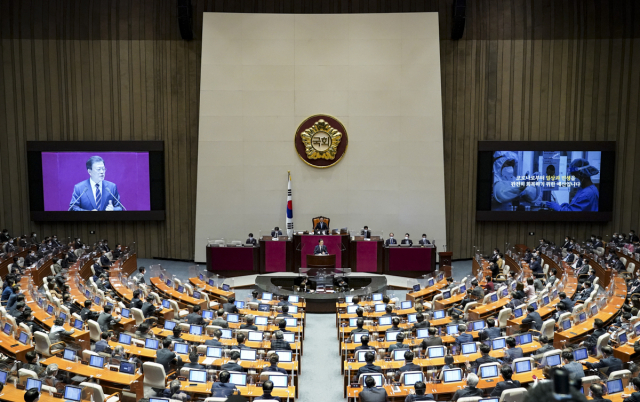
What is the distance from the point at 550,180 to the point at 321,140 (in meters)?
8.78

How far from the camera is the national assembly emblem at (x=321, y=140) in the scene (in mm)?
20516

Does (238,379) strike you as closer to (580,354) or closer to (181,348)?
(181,348)

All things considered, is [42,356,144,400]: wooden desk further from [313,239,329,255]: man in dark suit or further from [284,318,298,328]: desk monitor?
[313,239,329,255]: man in dark suit

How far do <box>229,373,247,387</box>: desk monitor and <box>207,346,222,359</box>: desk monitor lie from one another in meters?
1.17

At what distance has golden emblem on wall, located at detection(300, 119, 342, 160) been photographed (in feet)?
67.3

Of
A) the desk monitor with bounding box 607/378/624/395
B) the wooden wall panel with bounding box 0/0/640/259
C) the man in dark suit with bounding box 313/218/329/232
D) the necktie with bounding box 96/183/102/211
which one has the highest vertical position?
the wooden wall panel with bounding box 0/0/640/259

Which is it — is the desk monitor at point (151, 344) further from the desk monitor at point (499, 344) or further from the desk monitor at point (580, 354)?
the desk monitor at point (580, 354)

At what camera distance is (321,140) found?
67.7 feet

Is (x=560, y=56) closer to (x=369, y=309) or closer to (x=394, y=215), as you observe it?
(x=394, y=215)

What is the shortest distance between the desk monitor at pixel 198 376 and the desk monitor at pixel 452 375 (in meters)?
3.65

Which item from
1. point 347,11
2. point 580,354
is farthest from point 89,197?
point 580,354

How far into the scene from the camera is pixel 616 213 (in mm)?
21203

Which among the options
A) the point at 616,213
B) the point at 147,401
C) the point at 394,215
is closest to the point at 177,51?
the point at 394,215

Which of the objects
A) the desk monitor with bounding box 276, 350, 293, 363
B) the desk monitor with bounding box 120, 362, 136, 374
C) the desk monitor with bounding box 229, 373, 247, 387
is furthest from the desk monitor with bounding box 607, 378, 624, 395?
the desk monitor with bounding box 120, 362, 136, 374
